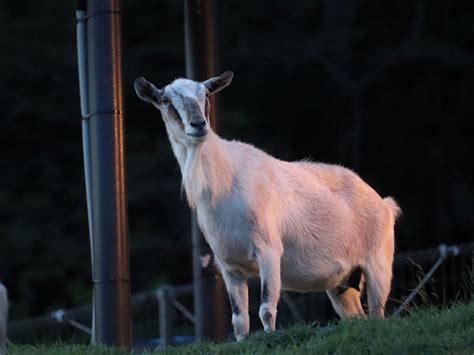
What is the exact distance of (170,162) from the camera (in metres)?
24.9

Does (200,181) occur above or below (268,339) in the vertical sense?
above

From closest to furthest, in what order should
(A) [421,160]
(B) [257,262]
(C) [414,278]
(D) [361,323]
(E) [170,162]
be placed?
(D) [361,323]
(B) [257,262]
(C) [414,278]
(E) [170,162]
(A) [421,160]

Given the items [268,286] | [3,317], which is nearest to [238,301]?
[268,286]

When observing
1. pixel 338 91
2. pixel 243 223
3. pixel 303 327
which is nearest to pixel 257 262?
pixel 243 223

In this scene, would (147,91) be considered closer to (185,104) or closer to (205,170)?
(185,104)

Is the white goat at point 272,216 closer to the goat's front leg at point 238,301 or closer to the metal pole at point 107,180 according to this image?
the goat's front leg at point 238,301

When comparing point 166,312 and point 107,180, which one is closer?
point 107,180

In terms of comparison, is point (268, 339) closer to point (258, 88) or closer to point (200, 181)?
point (200, 181)

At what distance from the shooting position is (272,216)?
1110cm

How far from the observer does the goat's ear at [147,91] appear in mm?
11156

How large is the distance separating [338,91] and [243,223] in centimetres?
1572

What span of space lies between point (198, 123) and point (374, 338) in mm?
2263

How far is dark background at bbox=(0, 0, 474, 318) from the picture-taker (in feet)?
81.7

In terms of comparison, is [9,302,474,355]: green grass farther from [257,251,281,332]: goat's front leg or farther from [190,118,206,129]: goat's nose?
[190,118,206,129]: goat's nose
